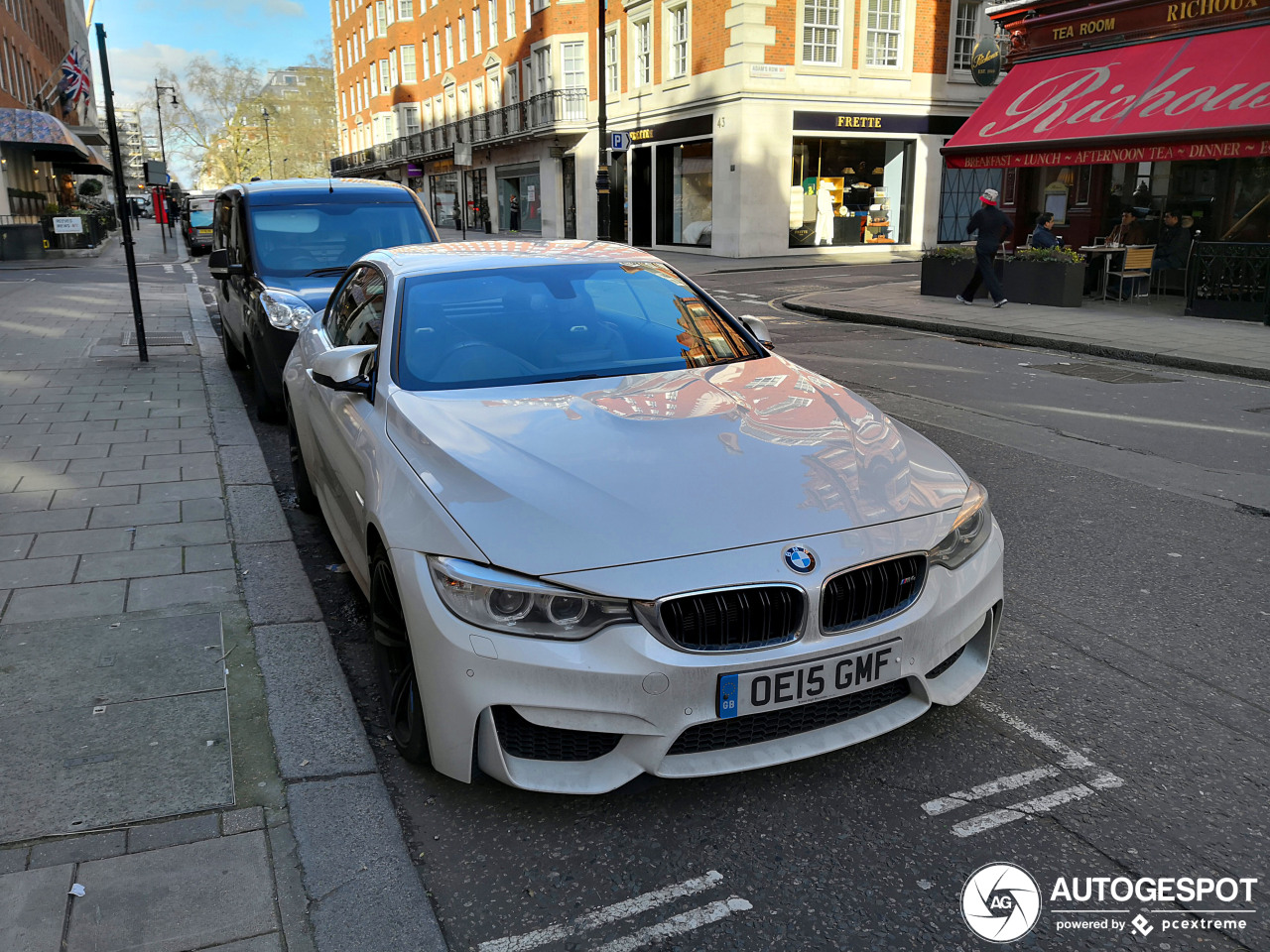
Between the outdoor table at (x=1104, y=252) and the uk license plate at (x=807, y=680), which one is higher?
the outdoor table at (x=1104, y=252)

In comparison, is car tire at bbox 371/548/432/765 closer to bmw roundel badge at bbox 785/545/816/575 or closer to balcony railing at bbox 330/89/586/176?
bmw roundel badge at bbox 785/545/816/575

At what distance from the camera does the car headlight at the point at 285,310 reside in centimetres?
764

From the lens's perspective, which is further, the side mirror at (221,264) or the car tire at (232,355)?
the car tire at (232,355)

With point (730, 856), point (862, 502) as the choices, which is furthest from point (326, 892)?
point (862, 502)

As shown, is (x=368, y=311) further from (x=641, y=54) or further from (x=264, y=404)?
(x=641, y=54)

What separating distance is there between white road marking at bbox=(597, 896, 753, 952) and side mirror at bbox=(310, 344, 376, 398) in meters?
2.34

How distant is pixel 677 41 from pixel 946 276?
56.8 feet

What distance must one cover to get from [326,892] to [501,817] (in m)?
0.53

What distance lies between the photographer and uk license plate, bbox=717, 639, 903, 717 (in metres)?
2.67

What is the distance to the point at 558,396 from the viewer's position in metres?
3.75

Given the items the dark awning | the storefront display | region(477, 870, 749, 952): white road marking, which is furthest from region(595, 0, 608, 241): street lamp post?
region(477, 870, 749, 952): white road marking

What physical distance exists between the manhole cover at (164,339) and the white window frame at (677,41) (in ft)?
70.7

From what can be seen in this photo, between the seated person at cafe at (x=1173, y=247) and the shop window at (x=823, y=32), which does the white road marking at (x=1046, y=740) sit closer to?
the seated person at cafe at (x=1173, y=247)

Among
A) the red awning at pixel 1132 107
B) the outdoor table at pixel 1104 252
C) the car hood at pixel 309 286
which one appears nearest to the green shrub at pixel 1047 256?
the outdoor table at pixel 1104 252
